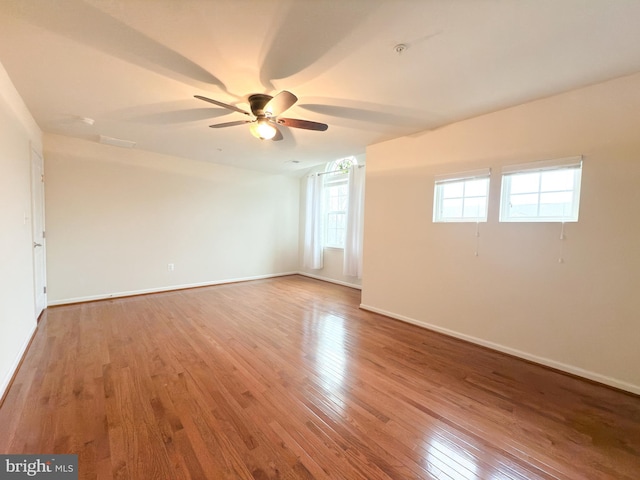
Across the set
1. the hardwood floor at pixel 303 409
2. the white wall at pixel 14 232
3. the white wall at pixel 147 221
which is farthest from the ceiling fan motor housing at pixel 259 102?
the white wall at pixel 147 221

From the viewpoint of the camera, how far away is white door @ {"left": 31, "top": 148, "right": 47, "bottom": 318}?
3001 millimetres

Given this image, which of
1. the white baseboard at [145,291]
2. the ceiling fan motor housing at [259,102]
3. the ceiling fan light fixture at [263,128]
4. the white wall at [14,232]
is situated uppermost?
the ceiling fan motor housing at [259,102]

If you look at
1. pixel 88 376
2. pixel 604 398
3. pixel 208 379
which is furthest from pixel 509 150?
pixel 88 376

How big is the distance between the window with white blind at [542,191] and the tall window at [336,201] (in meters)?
3.09

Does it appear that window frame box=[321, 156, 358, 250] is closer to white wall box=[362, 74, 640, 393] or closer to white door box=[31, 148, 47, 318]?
white wall box=[362, 74, 640, 393]

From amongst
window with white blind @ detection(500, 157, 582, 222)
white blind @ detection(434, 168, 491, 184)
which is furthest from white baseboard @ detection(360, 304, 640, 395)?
white blind @ detection(434, 168, 491, 184)

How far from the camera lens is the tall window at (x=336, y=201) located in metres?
5.59

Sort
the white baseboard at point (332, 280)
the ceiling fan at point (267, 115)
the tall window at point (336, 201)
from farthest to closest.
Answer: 1. the tall window at point (336, 201)
2. the white baseboard at point (332, 280)
3. the ceiling fan at point (267, 115)

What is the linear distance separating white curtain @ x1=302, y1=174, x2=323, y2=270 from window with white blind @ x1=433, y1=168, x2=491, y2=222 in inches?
122

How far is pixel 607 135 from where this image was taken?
6.96 feet

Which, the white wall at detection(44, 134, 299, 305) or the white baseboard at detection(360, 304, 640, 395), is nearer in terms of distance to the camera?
the white baseboard at detection(360, 304, 640, 395)

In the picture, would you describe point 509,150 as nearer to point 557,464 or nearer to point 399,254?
point 399,254

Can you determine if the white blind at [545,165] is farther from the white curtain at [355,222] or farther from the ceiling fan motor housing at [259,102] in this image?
the white curtain at [355,222]

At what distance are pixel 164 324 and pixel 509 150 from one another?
4313mm
